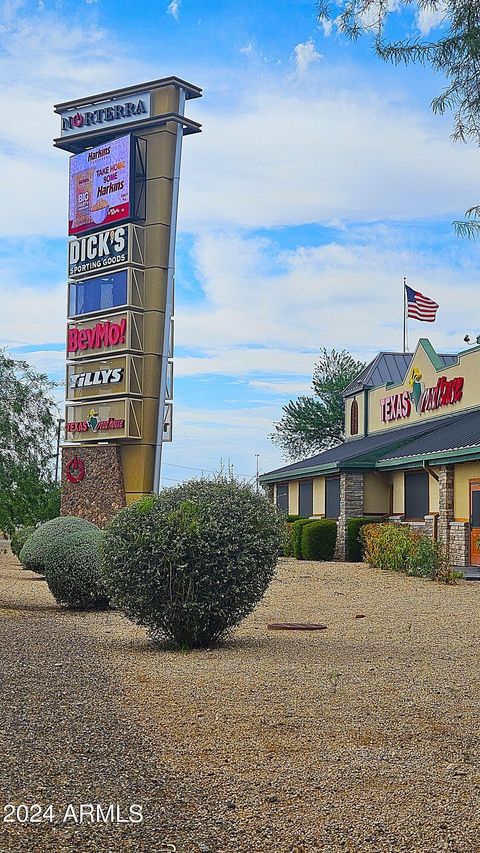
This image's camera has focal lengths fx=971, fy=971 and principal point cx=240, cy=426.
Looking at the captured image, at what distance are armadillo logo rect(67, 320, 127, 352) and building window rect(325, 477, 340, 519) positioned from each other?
8.38 m

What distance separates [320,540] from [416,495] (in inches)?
123

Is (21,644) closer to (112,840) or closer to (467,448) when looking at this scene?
(112,840)

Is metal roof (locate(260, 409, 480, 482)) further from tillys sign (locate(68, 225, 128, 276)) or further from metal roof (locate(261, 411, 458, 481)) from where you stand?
tillys sign (locate(68, 225, 128, 276))

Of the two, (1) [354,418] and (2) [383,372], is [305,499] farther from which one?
(2) [383,372]

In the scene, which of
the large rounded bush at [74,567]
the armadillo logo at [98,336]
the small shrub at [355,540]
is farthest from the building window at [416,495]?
the large rounded bush at [74,567]

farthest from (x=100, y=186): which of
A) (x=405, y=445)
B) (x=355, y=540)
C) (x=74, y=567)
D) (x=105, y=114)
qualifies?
(x=74, y=567)

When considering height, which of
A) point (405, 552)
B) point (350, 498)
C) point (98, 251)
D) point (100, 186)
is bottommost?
point (405, 552)

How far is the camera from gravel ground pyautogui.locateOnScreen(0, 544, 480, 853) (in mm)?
4688

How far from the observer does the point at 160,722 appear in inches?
268

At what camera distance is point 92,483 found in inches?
1312

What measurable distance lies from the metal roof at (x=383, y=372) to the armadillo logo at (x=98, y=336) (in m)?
9.67

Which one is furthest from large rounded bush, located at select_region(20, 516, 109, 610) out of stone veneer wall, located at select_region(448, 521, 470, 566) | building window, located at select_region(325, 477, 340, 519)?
building window, located at select_region(325, 477, 340, 519)

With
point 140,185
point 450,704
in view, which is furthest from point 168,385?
point 450,704

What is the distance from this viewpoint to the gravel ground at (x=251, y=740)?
4.69m
